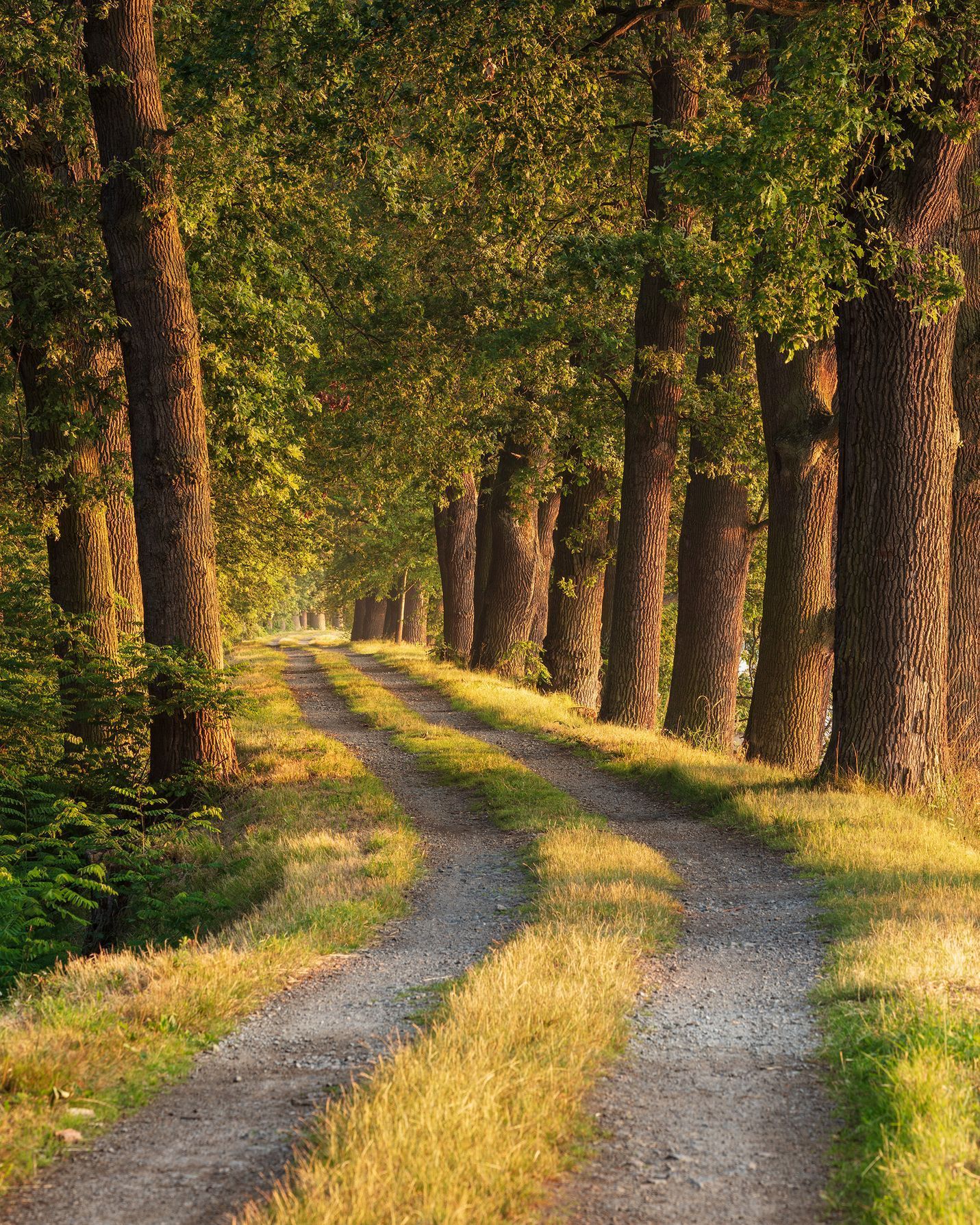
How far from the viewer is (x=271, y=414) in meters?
15.3

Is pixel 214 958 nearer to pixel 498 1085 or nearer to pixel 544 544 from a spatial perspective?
pixel 498 1085

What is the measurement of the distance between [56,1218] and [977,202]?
1383 centimetres

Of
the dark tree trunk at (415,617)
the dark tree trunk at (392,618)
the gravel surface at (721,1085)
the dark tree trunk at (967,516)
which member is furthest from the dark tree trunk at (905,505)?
the dark tree trunk at (392,618)

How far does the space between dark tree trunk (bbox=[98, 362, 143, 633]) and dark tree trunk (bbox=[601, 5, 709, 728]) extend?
746cm

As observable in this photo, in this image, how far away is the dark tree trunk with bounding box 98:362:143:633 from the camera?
48.9 ft

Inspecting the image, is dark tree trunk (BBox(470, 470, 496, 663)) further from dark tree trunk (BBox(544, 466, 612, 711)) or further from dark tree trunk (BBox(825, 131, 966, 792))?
dark tree trunk (BBox(825, 131, 966, 792))

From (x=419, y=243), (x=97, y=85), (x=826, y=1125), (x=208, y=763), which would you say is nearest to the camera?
(x=826, y=1125)

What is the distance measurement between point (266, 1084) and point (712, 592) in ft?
44.2

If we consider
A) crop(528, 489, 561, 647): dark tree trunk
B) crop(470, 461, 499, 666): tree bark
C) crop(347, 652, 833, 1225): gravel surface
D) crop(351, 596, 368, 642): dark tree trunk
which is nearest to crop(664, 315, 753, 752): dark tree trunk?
crop(347, 652, 833, 1225): gravel surface

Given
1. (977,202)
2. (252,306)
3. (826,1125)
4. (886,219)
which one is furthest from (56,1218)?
(977,202)

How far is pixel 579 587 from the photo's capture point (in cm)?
2203

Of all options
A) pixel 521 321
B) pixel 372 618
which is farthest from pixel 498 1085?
pixel 372 618

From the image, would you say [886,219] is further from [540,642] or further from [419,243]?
[540,642]

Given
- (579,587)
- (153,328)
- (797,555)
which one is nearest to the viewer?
(153,328)
